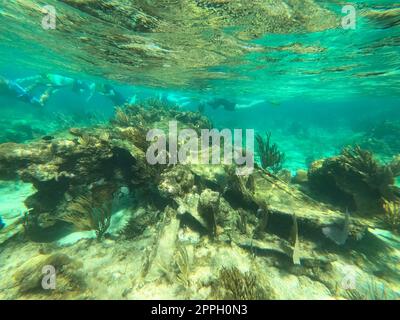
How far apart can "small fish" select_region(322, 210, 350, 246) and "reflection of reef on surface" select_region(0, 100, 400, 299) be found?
4.0 inches

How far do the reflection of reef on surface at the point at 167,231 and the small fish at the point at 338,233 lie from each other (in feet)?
0.33

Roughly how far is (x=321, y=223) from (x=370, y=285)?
1557 millimetres

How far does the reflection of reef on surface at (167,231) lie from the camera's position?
196 inches

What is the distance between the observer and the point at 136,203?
24.7 ft

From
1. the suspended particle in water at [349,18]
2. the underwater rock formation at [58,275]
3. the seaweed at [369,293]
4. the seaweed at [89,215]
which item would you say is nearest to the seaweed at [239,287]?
the seaweed at [369,293]

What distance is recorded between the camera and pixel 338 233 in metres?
6.05

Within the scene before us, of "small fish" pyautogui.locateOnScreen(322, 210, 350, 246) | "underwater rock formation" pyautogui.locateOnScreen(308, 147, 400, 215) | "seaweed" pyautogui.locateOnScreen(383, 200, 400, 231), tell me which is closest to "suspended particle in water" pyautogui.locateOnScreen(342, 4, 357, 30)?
"underwater rock formation" pyautogui.locateOnScreen(308, 147, 400, 215)

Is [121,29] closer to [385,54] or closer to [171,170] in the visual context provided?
[171,170]

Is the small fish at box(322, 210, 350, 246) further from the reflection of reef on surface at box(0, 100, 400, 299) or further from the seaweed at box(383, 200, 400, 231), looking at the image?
the seaweed at box(383, 200, 400, 231)

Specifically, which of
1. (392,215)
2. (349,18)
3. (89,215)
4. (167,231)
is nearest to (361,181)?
(392,215)

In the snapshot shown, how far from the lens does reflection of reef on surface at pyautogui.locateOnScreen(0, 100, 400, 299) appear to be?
498 cm

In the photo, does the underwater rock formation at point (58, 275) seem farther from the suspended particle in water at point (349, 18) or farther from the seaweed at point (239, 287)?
the suspended particle in water at point (349, 18)

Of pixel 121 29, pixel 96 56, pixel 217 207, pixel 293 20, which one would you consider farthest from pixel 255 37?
pixel 96 56

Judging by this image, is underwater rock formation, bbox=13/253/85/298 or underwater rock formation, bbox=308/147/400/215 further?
underwater rock formation, bbox=308/147/400/215
